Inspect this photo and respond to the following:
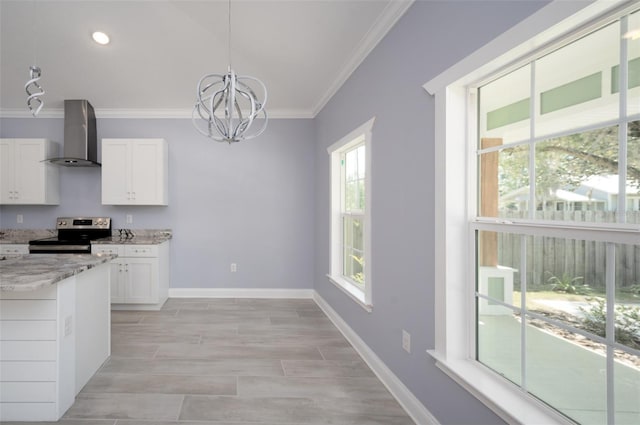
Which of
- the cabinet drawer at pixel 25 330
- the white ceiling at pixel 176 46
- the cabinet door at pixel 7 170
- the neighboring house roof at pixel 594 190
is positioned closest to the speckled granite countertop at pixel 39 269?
the cabinet drawer at pixel 25 330

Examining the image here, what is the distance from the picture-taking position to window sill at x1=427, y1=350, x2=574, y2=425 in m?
1.27

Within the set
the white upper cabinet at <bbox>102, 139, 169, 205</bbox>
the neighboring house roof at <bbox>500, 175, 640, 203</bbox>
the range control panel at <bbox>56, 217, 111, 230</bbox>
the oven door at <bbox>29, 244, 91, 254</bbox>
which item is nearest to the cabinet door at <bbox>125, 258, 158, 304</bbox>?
the oven door at <bbox>29, 244, 91, 254</bbox>

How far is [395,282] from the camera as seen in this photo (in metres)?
2.37

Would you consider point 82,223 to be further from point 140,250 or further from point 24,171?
point 140,250

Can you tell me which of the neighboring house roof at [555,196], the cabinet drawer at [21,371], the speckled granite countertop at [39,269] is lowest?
the cabinet drawer at [21,371]

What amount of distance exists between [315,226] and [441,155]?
11.0 ft

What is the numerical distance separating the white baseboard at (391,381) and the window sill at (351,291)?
0.33 metres

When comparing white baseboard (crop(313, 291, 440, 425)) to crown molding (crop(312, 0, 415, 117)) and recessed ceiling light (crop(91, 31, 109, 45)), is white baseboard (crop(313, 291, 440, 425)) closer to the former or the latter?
crown molding (crop(312, 0, 415, 117))

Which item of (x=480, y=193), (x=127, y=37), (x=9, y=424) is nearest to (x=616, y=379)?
(x=480, y=193)

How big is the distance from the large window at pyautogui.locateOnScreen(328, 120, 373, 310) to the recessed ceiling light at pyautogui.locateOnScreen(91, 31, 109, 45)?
8.59 feet

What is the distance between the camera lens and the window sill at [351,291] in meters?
2.88

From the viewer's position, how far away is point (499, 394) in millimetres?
1429

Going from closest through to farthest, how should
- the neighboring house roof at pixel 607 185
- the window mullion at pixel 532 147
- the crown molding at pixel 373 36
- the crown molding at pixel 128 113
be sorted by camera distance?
1. the neighboring house roof at pixel 607 185
2. the window mullion at pixel 532 147
3. the crown molding at pixel 373 36
4. the crown molding at pixel 128 113

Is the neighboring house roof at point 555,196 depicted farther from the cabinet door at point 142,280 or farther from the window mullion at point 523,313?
the cabinet door at point 142,280
